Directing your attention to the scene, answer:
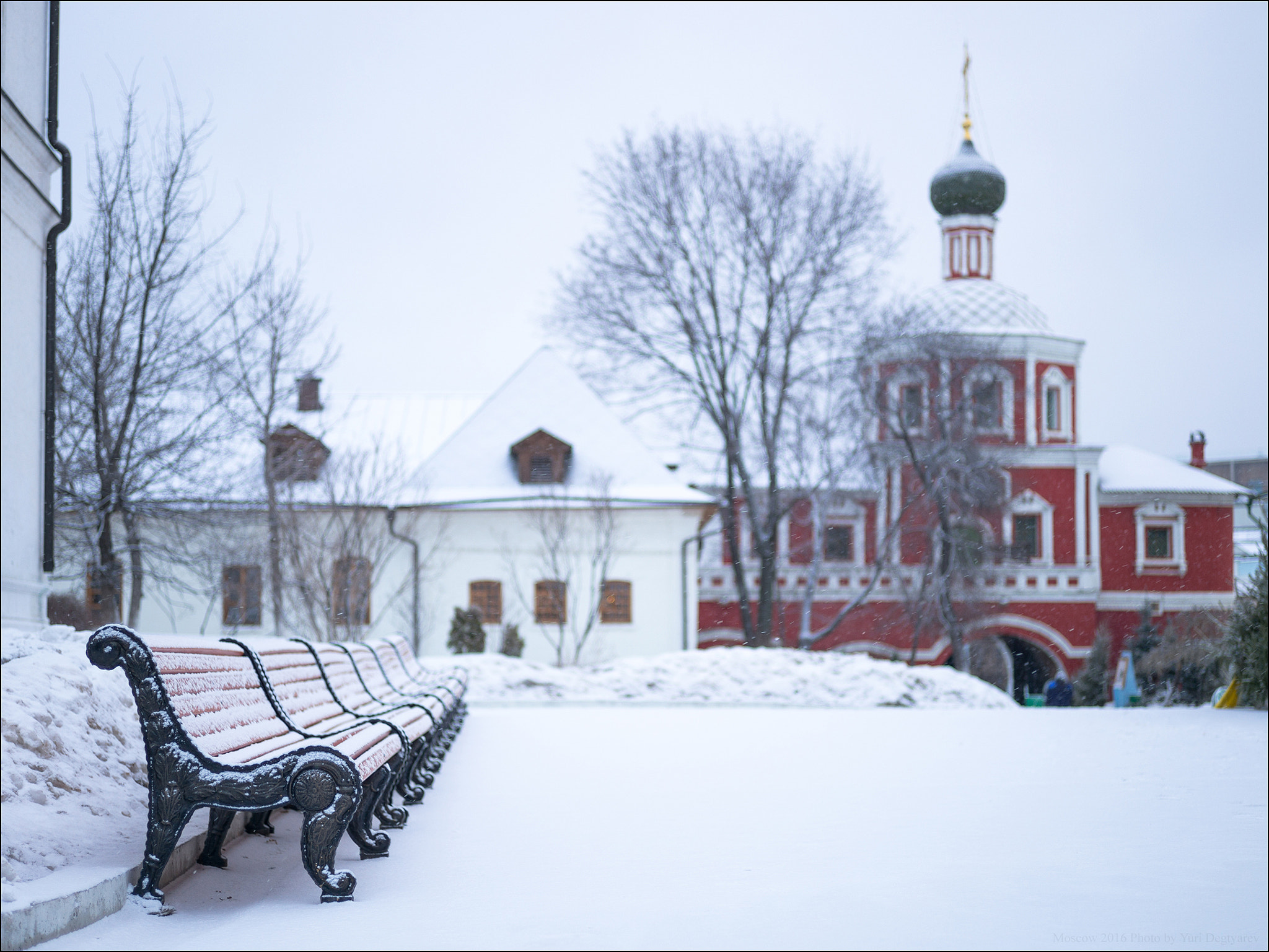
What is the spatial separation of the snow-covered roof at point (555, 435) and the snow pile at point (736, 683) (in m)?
11.0

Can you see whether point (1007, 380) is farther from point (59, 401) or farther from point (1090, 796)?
point (1090, 796)

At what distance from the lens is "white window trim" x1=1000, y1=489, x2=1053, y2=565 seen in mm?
38938

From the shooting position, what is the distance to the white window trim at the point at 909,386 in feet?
107

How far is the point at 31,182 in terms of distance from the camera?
377 inches

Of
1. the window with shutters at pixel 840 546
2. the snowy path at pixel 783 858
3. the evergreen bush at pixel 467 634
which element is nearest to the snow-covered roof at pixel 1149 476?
the window with shutters at pixel 840 546

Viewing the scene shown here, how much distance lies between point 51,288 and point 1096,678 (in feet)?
99.5

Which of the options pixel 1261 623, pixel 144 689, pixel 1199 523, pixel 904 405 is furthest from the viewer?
pixel 1199 523

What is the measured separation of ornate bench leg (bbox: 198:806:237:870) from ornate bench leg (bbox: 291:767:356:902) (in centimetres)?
83

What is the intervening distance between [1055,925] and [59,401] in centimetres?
1295

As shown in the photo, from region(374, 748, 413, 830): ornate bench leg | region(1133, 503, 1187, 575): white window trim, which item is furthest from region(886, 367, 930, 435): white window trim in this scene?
region(374, 748, 413, 830): ornate bench leg

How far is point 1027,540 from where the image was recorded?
39406mm

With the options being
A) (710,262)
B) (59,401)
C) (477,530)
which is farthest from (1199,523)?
(59,401)

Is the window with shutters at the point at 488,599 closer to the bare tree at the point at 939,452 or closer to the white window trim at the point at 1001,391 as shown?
the bare tree at the point at 939,452

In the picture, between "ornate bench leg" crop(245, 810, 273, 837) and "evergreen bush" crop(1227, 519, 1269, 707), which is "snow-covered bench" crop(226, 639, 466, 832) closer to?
"ornate bench leg" crop(245, 810, 273, 837)
